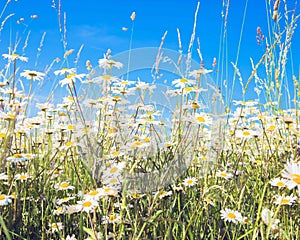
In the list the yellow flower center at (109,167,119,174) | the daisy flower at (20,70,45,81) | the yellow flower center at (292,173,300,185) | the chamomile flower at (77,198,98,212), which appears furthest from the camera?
the daisy flower at (20,70,45,81)

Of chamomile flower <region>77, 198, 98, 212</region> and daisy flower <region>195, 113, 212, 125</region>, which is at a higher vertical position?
daisy flower <region>195, 113, 212, 125</region>

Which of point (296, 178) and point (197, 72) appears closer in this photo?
point (296, 178)

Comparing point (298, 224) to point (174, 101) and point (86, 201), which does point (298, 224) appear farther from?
point (174, 101)

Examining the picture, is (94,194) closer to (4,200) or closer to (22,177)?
(4,200)

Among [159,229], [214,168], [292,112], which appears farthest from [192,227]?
[292,112]

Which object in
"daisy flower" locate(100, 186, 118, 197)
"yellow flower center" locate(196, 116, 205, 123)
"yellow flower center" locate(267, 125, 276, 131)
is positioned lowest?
"daisy flower" locate(100, 186, 118, 197)

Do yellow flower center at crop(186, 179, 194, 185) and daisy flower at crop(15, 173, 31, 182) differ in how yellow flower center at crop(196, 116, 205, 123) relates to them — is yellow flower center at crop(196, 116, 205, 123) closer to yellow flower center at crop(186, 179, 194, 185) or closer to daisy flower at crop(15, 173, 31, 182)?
yellow flower center at crop(186, 179, 194, 185)

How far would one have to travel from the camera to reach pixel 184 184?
129 centimetres

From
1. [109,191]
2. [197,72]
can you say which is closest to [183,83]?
[197,72]

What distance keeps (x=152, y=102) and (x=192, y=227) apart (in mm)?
824

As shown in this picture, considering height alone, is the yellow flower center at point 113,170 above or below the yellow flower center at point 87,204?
above

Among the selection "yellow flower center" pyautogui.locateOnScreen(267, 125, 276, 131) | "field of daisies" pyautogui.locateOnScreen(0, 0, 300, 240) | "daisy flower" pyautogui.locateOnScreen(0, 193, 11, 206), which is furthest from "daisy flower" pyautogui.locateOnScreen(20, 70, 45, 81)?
"yellow flower center" pyautogui.locateOnScreen(267, 125, 276, 131)

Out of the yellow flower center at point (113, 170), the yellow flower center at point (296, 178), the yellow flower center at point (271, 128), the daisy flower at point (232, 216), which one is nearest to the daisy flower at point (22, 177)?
the yellow flower center at point (113, 170)

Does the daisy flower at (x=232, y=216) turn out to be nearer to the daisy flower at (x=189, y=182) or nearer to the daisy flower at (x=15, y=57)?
the daisy flower at (x=189, y=182)
